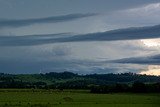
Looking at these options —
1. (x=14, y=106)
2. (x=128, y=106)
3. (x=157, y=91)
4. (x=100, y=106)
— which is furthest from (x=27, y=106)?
(x=157, y=91)

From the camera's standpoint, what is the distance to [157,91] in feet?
429

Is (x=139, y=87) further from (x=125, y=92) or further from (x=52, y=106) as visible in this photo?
(x=52, y=106)

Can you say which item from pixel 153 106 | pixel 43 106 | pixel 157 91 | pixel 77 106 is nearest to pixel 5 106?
pixel 43 106

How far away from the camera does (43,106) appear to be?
68188 millimetres

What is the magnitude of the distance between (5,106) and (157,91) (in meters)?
73.9

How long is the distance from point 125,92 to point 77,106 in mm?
70260

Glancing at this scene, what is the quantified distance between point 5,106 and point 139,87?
7429 cm

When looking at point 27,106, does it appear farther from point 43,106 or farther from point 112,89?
point 112,89

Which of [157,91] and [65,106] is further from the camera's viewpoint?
[157,91]

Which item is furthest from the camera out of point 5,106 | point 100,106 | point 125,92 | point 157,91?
point 125,92

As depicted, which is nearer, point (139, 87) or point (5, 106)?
point (5, 106)

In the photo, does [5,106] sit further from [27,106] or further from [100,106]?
→ [100,106]

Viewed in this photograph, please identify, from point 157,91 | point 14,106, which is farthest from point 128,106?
point 157,91

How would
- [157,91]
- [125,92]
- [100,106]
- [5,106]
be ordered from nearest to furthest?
1. [5,106]
2. [100,106]
3. [157,91]
4. [125,92]
